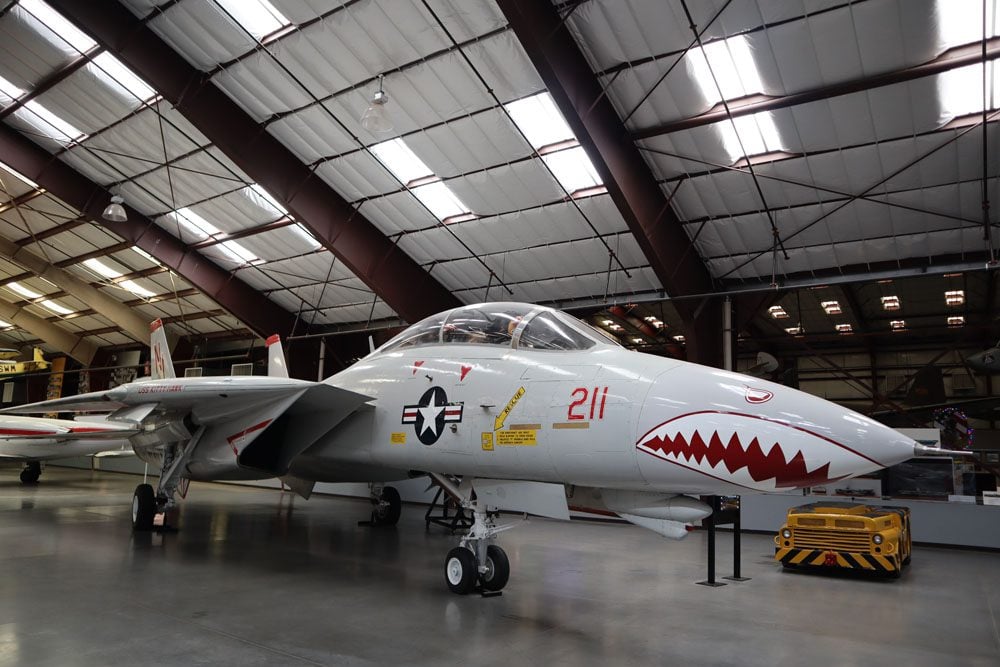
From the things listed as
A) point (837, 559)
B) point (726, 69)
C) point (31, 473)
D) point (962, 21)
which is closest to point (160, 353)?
point (31, 473)

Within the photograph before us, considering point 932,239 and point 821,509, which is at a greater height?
point 932,239

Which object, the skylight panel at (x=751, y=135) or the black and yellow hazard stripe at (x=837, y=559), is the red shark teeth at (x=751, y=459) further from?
the skylight panel at (x=751, y=135)

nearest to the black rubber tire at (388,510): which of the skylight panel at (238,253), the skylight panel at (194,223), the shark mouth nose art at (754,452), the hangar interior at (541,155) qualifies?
the hangar interior at (541,155)

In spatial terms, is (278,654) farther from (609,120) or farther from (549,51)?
(609,120)

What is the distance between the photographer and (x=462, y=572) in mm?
5746

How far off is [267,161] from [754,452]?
12598mm

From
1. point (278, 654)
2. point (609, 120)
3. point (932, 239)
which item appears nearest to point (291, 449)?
point (278, 654)

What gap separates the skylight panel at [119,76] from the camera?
12977 mm

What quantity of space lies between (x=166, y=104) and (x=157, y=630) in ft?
40.9

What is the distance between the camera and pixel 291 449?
7125mm

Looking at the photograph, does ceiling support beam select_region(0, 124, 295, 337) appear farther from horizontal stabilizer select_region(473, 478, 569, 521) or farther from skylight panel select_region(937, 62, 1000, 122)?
skylight panel select_region(937, 62, 1000, 122)

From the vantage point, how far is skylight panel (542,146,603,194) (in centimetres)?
1183

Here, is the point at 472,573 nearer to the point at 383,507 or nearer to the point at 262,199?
the point at 383,507

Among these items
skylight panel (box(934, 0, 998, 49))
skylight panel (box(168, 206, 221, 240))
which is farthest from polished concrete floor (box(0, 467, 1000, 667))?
skylight panel (box(168, 206, 221, 240))
